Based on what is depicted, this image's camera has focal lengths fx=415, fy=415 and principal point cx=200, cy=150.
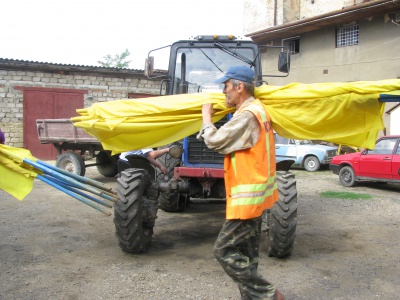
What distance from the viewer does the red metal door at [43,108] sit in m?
16.8

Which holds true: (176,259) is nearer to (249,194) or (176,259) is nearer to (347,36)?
(249,194)

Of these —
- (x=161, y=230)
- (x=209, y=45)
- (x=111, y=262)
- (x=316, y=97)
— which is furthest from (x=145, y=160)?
(x=316, y=97)

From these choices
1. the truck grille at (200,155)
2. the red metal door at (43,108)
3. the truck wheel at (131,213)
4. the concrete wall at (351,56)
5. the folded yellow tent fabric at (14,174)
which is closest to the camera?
the folded yellow tent fabric at (14,174)

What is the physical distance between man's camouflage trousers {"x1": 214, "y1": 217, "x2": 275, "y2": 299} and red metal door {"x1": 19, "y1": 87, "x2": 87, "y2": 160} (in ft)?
50.0

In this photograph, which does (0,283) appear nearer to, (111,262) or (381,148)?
(111,262)

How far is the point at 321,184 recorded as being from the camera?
40.7ft

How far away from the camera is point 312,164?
15.9m

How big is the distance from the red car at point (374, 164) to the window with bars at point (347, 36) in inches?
403

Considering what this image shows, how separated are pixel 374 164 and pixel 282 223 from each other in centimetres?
759

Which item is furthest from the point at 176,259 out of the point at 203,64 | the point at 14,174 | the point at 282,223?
the point at 203,64

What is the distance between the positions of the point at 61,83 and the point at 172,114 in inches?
560

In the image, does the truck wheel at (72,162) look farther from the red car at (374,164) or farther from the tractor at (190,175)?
the red car at (374,164)

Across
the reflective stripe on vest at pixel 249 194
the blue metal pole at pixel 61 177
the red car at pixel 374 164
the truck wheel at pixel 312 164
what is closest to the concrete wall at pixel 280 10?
the truck wheel at pixel 312 164

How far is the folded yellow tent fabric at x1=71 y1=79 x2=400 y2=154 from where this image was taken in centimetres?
387
